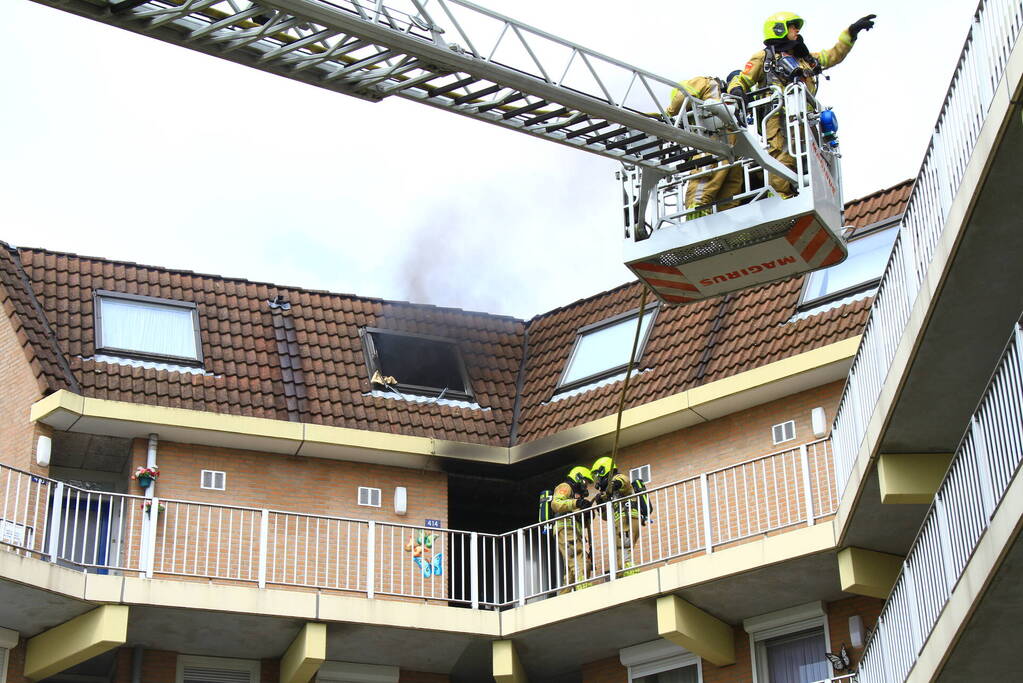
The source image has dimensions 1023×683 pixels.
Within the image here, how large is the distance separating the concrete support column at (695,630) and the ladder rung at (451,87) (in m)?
6.63

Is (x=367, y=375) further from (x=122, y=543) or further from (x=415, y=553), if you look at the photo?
(x=122, y=543)

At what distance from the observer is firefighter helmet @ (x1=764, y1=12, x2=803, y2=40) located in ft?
64.6

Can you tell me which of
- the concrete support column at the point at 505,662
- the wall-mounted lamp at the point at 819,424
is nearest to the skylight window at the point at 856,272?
the wall-mounted lamp at the point at 819,424

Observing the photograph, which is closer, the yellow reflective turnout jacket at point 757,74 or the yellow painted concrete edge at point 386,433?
the yellow reflective turnout jacket at point 757,74

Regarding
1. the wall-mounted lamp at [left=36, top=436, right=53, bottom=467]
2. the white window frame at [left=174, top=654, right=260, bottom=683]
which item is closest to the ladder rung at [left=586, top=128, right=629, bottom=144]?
the white window frame at [left=174, top=654, right=260, bottom=683]

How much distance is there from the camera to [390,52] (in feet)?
55.4

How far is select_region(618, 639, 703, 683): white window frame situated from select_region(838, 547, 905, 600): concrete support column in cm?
283

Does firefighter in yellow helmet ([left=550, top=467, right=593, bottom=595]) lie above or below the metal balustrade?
above

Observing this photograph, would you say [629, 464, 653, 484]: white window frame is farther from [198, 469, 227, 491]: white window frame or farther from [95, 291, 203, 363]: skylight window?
[95, 291, 203, 363]: skylight window

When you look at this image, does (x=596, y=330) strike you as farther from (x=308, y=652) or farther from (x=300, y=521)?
(x=308, y=652)

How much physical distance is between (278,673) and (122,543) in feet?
8.08

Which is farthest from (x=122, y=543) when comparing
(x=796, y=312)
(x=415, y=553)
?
(x=796, y=312)

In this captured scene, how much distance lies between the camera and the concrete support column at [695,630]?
20.9m

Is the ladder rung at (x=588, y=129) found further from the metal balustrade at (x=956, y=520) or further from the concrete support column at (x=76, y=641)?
the concrete support column at (x=76, y=641)
